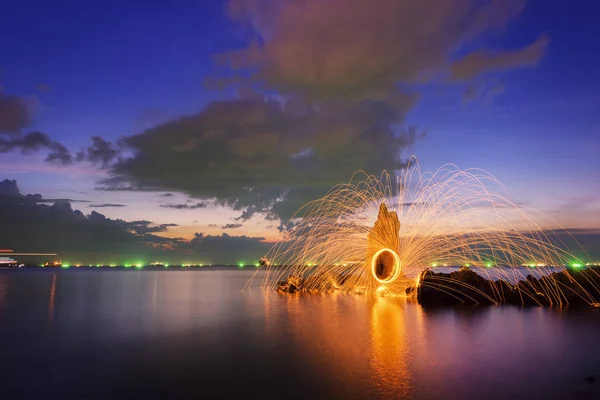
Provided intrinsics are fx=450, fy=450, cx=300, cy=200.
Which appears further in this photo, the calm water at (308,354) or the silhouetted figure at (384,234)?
the silhouetted figure at (384,234)

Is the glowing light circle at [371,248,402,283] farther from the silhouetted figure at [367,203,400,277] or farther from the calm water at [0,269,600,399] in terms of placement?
the calm water at [0,269,600,399]

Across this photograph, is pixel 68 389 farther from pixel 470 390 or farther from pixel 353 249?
pixel 353 249

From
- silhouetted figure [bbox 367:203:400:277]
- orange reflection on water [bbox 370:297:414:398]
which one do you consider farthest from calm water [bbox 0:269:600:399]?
silhouetted figure [bbox 367:203:400:277]

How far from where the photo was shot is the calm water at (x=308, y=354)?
1275cm

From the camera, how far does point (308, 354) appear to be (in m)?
17.4

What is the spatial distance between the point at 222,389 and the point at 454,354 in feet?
29.9

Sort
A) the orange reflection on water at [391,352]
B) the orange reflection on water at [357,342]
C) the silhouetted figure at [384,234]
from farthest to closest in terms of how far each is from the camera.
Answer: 1. the silhouetted figure at [384,234]
2. the orange reflection on water at [357,342]
3. the orange reflection on water at [391,352]

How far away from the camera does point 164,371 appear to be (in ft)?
48.6

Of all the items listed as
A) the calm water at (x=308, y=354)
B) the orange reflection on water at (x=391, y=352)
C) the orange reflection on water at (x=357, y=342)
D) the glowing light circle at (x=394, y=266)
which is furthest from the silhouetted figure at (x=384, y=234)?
the orange reflection on water at (x=391, y=352)

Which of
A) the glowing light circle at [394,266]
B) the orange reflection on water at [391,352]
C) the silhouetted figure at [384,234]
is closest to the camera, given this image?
the orange reflection on water at [391,352]

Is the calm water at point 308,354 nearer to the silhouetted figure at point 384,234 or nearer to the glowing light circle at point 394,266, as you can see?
the glowing light circle at point 394,266

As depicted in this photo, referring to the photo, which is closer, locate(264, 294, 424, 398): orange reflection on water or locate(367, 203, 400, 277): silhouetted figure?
locate(264, 294, 424, 398): orange reflection on water

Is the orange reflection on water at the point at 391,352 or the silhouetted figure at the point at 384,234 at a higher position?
the silhouetted figure at the point at 384,234

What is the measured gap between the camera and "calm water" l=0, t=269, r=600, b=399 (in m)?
12.8
